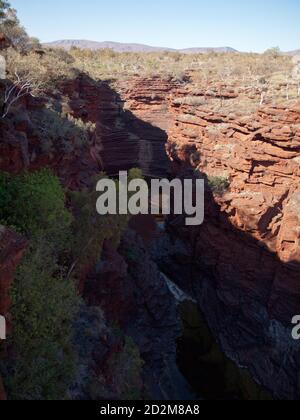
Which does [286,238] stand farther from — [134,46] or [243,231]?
[134,46]

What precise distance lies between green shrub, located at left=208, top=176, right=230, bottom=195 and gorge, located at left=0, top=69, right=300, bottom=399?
0.17 metres

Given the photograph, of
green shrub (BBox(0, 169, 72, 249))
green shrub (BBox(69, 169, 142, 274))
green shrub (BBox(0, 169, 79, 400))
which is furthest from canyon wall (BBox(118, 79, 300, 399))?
green shrub (BBox(0, 169, 72, 249))

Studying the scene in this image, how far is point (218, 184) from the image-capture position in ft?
76.9

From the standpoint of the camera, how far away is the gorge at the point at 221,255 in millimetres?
18734

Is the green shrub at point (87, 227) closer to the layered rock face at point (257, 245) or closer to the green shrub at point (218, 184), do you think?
the green shrub at point (218, 184)

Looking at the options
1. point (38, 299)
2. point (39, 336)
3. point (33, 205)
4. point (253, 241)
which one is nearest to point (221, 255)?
point (253, 241)

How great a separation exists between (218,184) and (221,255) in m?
4.31

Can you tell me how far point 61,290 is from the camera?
11.4 m

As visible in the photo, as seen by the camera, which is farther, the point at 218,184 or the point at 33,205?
the point at 218,184

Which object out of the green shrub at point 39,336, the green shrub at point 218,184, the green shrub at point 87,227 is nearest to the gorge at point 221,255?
the green shrub at point 218,184

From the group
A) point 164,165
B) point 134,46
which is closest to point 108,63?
point 164,165

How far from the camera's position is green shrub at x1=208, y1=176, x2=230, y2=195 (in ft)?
76.2

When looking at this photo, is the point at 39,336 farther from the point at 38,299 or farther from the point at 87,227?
the point at 87,227

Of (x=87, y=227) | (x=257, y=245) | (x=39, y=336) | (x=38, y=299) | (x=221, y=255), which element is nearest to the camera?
(x=39, y=336)
